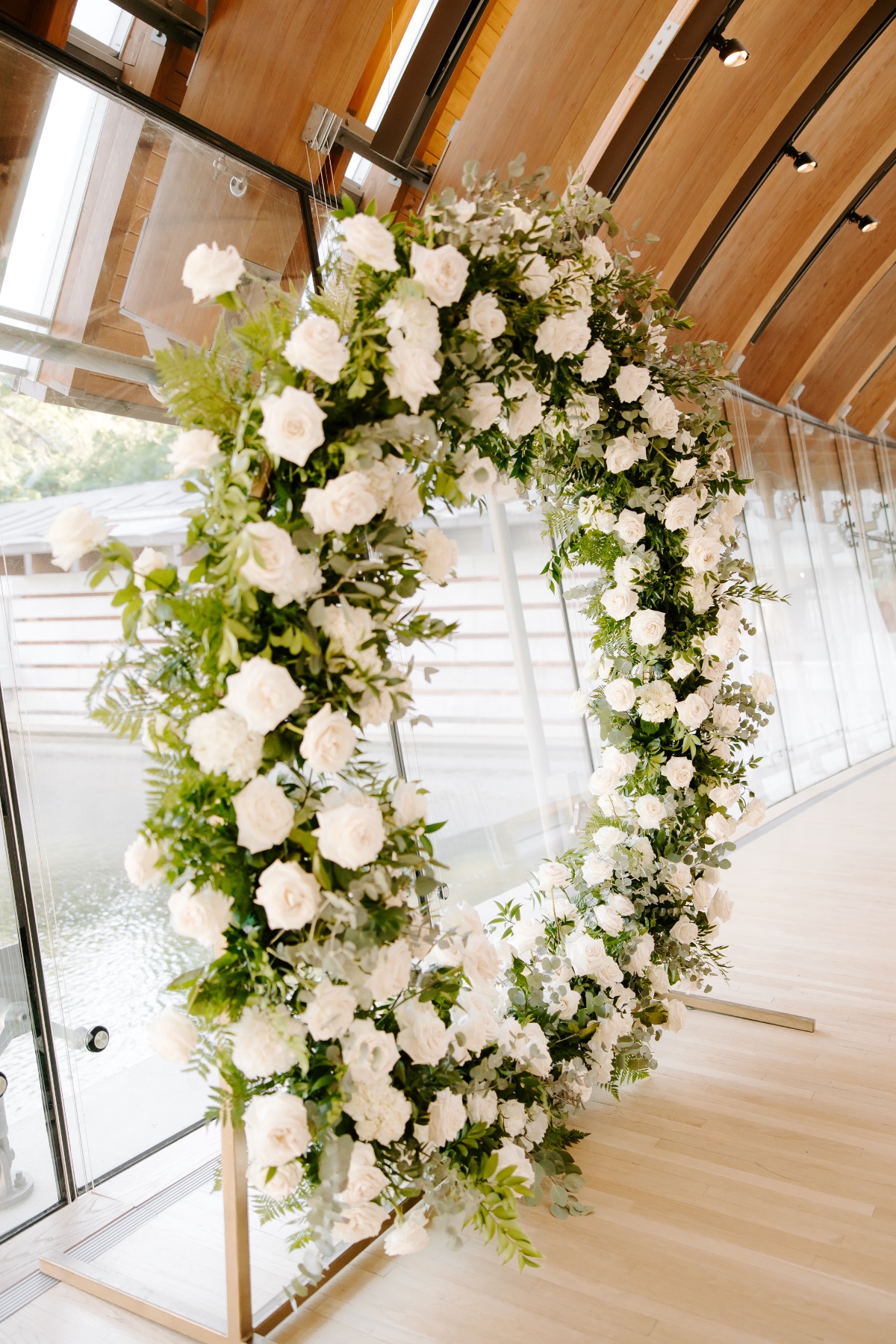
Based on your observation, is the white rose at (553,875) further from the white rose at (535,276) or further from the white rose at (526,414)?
the white rose at (535,276)

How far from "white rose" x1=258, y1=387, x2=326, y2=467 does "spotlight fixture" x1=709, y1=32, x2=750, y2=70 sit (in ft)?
12.7

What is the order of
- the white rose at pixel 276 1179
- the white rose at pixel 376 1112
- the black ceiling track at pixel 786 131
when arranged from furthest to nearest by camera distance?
the black ceiling track at pixel 786 131, the white rose at pixel 376 1112, the white rose at pixel 276 1179

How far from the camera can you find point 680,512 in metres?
2.91

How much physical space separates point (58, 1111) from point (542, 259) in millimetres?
2624

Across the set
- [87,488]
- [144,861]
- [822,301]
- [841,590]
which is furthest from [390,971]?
[841,590]

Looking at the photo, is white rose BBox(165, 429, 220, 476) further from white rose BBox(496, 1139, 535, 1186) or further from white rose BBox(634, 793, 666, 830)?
white rose BBox(634, 793, 666, 830)

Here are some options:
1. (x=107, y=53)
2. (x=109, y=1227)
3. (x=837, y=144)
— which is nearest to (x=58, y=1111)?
(x=109, y=1227)

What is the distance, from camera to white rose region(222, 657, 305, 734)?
5.59ft

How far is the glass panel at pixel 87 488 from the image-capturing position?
263 cm

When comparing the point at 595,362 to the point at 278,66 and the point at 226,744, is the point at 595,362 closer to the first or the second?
the point at 226,744

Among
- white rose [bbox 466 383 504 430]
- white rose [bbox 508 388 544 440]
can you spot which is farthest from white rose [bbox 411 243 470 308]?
white rose [bbox 508 388 544 440]

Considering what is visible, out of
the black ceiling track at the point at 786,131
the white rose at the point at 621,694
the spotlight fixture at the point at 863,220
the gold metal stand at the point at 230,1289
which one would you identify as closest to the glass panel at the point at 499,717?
the white rose at the point at 621,694

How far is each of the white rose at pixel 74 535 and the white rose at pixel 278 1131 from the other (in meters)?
1.12

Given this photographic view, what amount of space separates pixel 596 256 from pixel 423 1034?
207 cm
